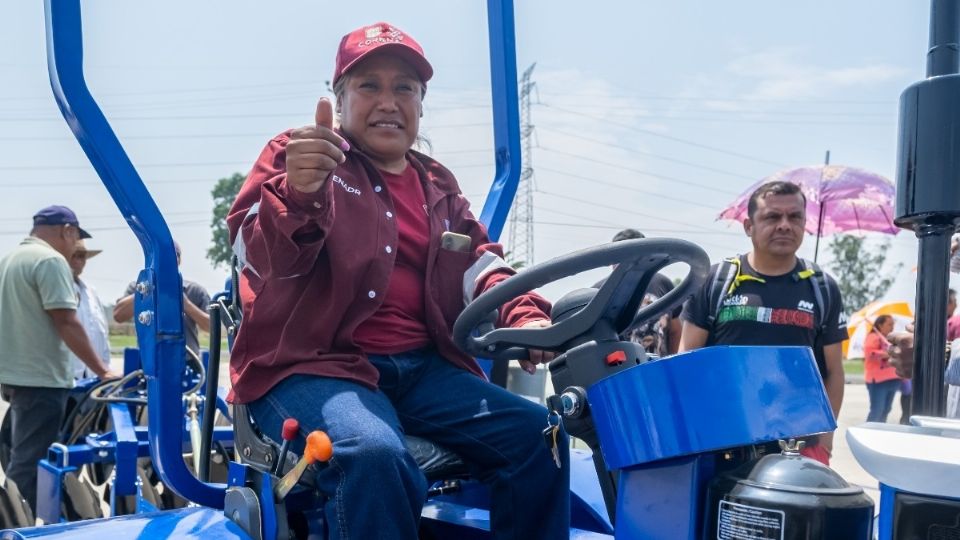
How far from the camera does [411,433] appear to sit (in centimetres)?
206

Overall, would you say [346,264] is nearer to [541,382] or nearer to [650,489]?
[650,489]

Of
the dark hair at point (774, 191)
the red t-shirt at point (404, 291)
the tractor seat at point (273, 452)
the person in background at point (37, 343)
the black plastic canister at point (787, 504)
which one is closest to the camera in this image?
the black plastic canister at point (787, 504)

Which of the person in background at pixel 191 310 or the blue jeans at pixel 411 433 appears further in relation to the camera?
the person in background at pixel 191 310

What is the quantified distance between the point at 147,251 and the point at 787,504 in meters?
1.45

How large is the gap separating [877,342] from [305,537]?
715 centimetres

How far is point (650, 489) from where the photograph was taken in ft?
4.68

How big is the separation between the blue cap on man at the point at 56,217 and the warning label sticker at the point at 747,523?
173 inches

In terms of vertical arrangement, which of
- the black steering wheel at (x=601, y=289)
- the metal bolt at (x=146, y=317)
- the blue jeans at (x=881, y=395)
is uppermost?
the black steering wheel at (x=601, y=289)

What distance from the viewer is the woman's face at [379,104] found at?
216cm

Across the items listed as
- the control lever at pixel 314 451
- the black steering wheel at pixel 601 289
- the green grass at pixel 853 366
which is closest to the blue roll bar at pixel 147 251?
the control lever at pixel 314 451

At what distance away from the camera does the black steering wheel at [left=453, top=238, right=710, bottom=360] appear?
1.60m

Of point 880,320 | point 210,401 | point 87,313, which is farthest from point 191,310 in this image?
point 880,320

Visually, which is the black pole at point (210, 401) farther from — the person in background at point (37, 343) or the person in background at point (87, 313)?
the person in background at point (87, 313)

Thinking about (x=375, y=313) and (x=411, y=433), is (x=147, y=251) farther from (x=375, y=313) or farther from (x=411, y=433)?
(x=411, y=433)
